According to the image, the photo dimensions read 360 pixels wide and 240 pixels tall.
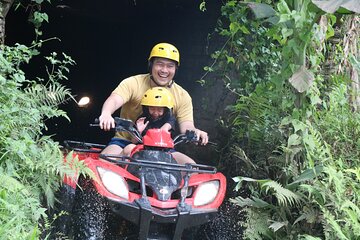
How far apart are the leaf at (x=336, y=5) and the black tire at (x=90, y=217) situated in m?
2.30

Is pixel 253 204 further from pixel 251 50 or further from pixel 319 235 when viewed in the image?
pixel 251 50

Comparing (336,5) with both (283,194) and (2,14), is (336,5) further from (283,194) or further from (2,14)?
(2,14)

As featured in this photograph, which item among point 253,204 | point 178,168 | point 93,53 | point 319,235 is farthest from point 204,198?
point 93,53

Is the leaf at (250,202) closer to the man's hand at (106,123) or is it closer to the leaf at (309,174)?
the leaf at (309,174)

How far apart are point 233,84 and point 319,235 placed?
10.7 ft

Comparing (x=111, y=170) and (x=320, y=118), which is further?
(x=320, y=118)

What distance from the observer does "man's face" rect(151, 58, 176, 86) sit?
5562 mm

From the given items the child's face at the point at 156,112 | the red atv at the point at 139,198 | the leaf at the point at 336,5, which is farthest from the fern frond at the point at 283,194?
the leaf at the point at 336,5

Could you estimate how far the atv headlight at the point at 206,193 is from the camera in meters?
4.18

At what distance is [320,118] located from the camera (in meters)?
5.48

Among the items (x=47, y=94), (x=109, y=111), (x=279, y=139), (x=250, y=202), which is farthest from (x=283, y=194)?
(x=47, y=94)

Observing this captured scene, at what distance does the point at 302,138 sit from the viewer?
4699mm

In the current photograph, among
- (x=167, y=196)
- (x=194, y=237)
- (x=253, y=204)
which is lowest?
(x=194, y=237)

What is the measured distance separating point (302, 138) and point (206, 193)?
109cm
